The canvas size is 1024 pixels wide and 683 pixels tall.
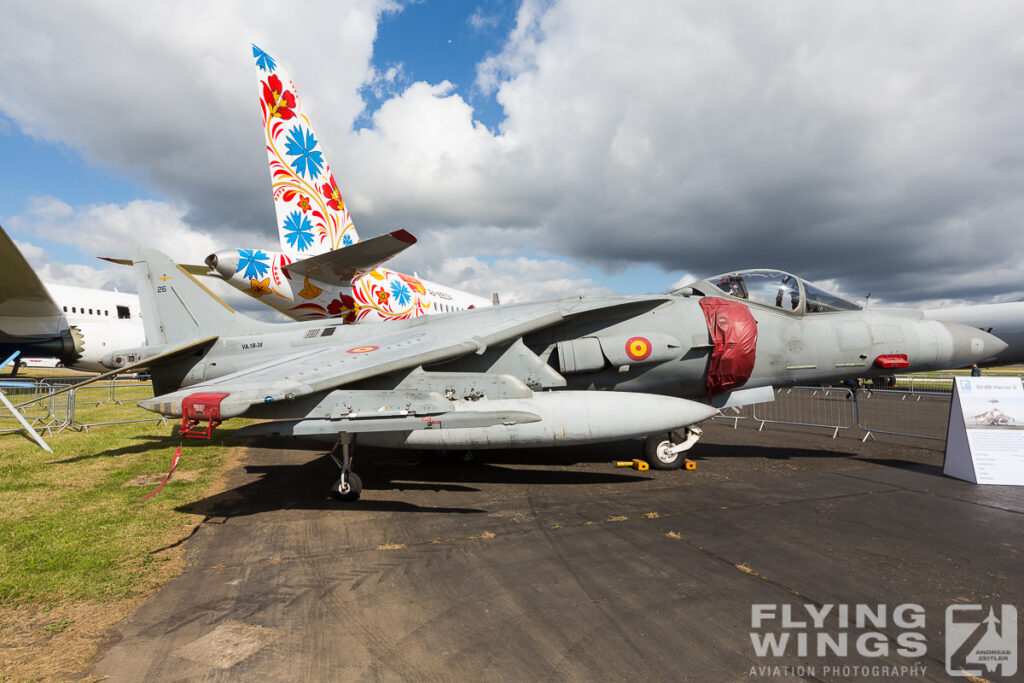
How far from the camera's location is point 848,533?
4250mm

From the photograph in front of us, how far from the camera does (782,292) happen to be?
7.16 m

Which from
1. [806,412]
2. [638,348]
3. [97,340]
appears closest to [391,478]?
[638,348]

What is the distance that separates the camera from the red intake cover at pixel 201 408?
444 cm

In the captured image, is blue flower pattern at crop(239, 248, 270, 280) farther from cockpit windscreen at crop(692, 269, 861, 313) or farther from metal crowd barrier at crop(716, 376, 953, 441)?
metal crowd barrier at crop(716, 376, 953, 441)

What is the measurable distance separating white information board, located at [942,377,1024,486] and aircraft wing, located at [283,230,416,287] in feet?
25.9

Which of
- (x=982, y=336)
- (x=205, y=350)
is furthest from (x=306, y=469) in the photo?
(x=982, y=336)

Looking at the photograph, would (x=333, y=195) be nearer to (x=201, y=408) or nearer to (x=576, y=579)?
(x=201, y=408)

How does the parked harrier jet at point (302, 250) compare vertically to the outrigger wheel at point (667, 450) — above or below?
above

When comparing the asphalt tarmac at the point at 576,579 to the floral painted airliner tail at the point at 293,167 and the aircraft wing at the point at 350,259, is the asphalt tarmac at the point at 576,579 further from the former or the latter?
the floral painted airliner tail at the point at 293,167

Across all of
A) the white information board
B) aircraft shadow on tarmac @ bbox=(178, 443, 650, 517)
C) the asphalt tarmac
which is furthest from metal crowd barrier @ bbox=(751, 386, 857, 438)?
the asphalt tarmac

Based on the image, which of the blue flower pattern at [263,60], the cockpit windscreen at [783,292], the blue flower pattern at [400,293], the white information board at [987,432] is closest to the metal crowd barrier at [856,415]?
the cockpit windscreen at [783,292]

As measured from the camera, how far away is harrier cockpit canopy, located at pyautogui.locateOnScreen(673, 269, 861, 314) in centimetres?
711

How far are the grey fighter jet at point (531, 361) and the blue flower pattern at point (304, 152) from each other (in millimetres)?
3096

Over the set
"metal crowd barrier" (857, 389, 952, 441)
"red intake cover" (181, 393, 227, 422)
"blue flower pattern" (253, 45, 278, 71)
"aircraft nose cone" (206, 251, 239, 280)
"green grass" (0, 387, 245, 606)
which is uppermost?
"blue flower pattern" (253, 45, 278, 71)
